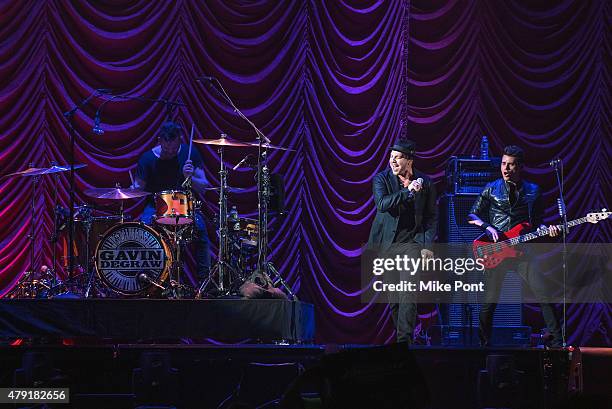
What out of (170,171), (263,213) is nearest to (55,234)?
(170,171)

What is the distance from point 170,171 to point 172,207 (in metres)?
0.93

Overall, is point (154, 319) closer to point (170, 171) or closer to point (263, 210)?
point (263, 210)

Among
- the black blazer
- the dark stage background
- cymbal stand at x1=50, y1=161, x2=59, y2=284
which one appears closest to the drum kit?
cymbal stand at x1=50, y1=161, x2=59, y2=284

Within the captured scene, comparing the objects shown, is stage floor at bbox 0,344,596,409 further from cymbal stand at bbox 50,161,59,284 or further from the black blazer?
cymbal stand at bbox 50,161,59,284

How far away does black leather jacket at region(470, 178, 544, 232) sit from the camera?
28.2ft

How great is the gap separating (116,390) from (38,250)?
12.0 ft

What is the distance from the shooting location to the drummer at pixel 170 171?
358 inches

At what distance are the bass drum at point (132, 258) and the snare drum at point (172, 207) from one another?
19 cm

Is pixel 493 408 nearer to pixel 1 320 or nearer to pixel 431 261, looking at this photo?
pixel 431 261

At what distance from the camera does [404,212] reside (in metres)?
8.34

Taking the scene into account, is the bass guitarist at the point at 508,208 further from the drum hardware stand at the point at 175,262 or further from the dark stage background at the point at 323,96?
the drum hardware stand at the point at 175,262

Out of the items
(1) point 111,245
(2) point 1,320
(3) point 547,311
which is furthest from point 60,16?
(3) point 547,311

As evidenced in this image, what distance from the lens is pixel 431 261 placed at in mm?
9266

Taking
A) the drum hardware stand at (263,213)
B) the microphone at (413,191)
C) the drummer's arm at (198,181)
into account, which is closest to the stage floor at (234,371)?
the drum hardware stand at (263,213)
